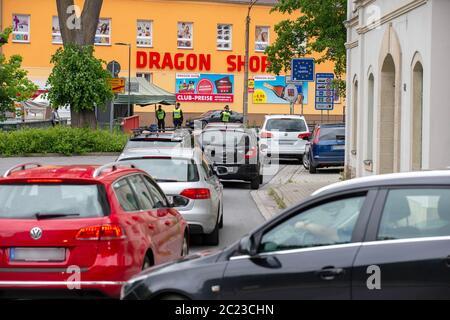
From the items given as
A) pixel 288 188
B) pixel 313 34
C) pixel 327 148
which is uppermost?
pixel 313 34

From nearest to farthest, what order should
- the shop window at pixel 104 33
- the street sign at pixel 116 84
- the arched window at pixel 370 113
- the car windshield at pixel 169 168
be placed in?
the car windshield at pixel 169 168 < the arched window at pixel 370 113 < the street sign at pixel 116 84 < the shop window at pixel 104 33

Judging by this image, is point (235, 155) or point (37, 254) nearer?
point (37, 254)

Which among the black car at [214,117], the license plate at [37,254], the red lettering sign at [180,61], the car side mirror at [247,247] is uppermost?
the red lettering sign at [180,61]

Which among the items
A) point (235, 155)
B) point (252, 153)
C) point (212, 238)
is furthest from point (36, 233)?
point (252, 153)

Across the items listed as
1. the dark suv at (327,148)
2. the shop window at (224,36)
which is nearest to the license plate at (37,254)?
the dark suv at (327,148)

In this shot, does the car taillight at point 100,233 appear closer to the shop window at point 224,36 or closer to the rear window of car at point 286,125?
the rear window of car at point 286,125

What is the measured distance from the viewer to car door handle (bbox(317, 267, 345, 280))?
5906 mm

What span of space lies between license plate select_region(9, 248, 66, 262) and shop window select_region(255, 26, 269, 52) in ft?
185

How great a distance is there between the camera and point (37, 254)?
784cm

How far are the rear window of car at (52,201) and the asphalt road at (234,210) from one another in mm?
4843

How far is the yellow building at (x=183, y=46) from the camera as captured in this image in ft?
195

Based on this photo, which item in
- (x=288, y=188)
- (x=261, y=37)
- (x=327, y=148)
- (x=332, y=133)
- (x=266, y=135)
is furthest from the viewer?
(x=261, y=37)

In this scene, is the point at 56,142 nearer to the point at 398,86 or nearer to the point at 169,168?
the point at 398,86

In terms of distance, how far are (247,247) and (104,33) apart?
55.7 metres
